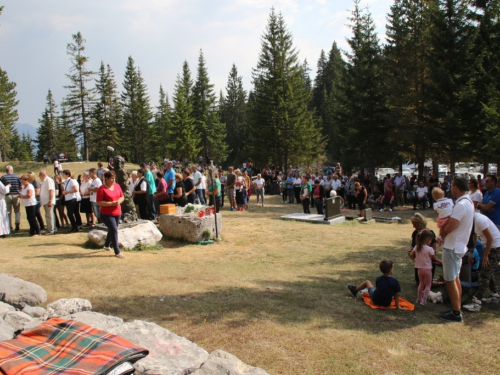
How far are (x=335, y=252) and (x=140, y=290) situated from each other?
212 inches

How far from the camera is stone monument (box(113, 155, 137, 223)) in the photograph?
9492mm

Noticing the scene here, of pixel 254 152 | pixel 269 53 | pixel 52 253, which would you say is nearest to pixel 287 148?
pixel 254 152

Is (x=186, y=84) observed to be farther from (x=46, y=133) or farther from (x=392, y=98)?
(x=392, y=98)

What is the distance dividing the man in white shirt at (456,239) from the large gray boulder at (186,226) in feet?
20.9

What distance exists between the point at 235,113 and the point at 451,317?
2636 inches

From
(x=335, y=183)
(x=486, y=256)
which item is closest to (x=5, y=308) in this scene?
(x=486, y=256)

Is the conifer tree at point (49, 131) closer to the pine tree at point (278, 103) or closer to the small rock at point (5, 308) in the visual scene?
the pine tree at point (278, 103)

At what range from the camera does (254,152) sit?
A: 35.8 metres

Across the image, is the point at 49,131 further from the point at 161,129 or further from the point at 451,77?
the point at 451,77

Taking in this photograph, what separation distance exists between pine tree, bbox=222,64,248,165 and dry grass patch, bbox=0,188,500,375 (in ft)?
197

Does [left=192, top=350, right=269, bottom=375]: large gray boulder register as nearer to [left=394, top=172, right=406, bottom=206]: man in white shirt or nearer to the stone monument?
the stone monument

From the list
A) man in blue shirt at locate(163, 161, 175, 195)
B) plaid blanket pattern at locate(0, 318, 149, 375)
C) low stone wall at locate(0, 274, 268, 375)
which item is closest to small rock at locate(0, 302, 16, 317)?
low stone wall at locate(0, 274, 268, 375)

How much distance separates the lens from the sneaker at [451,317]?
5.09 m

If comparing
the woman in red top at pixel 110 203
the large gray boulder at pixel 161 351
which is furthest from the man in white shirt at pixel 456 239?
the woman in red top at pixel 110 203
